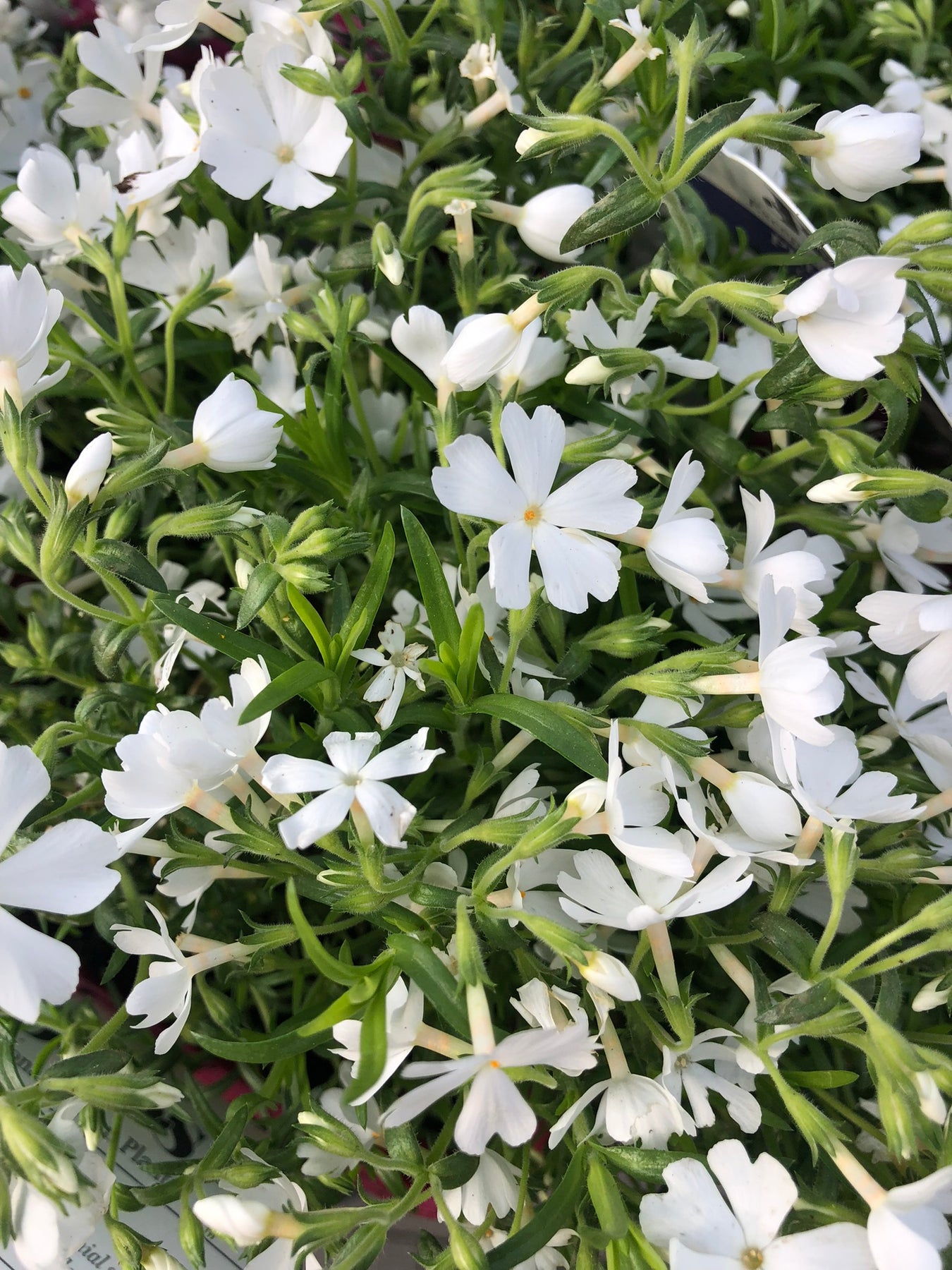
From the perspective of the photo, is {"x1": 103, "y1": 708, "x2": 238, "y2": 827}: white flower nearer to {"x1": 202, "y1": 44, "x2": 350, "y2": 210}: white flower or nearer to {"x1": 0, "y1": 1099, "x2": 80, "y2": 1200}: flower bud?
{"x1": 0, "y1": 1099, "x2": 80, "y2": 1200}: flower bud

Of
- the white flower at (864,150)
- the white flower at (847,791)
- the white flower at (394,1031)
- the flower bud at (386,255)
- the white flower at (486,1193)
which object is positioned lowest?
the white flower at (486,1193)

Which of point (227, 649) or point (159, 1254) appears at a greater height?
point (227, 649)

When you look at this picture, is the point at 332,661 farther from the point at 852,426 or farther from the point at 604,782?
the point at 852,426

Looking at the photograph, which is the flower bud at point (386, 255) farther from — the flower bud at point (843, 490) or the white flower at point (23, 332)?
the flower bud at point (843, 490)

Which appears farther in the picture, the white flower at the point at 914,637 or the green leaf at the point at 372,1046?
the white flower at the point at 914,637

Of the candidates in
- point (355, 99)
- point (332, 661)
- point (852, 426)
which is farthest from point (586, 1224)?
point (355, 99)

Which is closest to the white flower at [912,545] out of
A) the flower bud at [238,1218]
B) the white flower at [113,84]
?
the flower bud at [238,1218]

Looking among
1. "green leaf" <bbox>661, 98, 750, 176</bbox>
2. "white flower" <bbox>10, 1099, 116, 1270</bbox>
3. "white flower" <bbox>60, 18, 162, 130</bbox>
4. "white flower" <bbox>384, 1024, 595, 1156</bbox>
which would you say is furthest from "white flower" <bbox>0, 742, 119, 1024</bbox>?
"white flower" <bbox>60, 18, 162, 130</bbox>

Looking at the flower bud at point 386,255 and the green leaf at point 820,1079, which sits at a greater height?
the flower bud at point 386,255

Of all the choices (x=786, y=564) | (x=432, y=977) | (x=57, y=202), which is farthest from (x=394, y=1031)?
(x=57, y=202)
